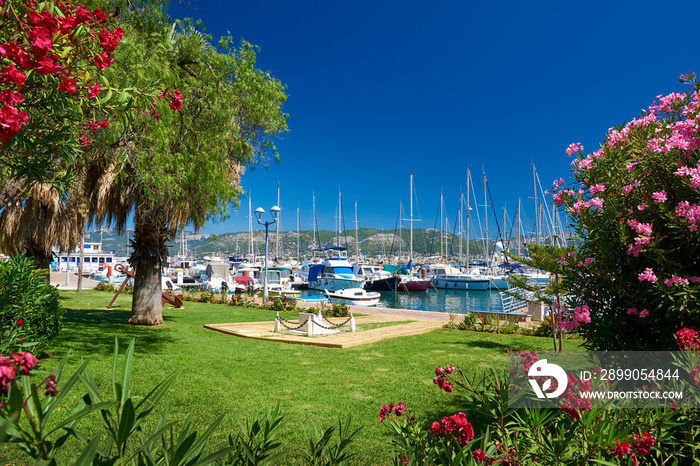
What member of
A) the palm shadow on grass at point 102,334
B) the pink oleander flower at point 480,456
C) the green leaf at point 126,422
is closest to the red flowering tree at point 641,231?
the pink oleander flower at point 480,456

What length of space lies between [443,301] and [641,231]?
41434 mm

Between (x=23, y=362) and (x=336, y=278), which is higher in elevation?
(x=23, y=362)

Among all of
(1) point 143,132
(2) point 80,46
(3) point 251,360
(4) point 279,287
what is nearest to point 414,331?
(3) point 251,360

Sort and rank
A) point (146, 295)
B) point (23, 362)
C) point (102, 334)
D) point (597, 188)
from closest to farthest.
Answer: point (23, 362), point (597, 188), point (102, 334), point (146, 295)

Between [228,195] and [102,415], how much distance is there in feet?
33.2

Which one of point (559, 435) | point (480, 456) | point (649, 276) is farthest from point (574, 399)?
point (649, 276)

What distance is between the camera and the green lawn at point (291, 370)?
18.8 feet

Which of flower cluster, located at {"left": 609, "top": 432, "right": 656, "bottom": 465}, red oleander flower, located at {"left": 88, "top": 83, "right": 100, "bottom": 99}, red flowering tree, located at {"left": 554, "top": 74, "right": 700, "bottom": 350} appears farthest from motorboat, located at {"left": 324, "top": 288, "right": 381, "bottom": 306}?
flower cluster, located at {"left": 609, "top": 432, "right": 656, "bottom": 465}

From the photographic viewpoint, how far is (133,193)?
11742 millimetres

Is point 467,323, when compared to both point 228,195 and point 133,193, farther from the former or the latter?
point 133,193

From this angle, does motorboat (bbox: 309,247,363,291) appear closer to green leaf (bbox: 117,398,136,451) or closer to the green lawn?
the green lawn

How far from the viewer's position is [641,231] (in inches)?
132

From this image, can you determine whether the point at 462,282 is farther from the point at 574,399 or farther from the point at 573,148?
the point at 574,399

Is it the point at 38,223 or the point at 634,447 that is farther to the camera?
the point at 38,223
